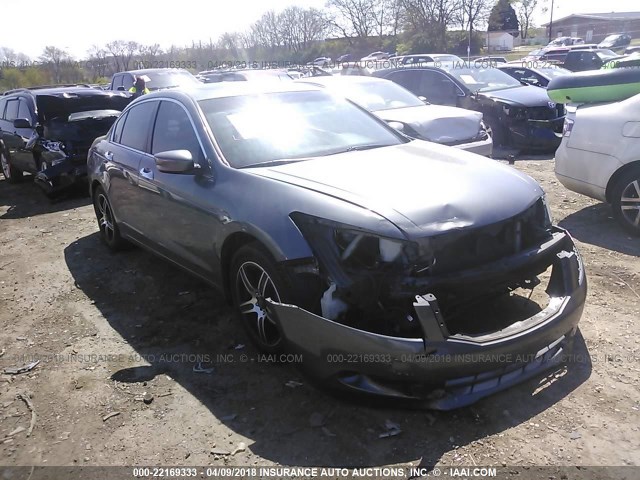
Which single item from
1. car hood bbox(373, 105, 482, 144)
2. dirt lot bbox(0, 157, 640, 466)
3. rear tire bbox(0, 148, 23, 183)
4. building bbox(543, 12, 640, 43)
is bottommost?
dirt lot bbox(0, 157, 640, 466)

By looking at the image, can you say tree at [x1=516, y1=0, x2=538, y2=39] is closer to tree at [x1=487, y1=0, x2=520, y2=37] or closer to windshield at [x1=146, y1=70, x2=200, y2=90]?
tree at [x1=487, y1=0, x2=520, y2=37]

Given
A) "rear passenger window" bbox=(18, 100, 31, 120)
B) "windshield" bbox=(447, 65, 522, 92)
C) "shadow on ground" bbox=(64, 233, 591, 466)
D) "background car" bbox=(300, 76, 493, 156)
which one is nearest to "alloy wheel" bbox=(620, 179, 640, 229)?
"shadow on ground" bbox=(64, 233, 591, 466)

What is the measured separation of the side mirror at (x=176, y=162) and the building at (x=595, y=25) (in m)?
75.6

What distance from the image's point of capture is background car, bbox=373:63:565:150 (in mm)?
9641

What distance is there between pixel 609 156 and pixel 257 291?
389 centimetres

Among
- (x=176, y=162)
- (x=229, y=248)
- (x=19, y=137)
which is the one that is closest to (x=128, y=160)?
(x=176, y=162)

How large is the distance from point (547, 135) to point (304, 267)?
8067mm

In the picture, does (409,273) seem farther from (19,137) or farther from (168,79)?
(168,79)

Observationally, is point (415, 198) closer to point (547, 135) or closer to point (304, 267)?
point (304, 267)

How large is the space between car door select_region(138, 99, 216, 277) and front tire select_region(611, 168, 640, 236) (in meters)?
3.96

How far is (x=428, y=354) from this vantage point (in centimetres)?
256

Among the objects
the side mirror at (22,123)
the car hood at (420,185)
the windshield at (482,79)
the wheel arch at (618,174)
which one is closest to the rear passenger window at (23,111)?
the side mirror at (22,123)

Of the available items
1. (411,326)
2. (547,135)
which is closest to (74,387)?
(411,326)

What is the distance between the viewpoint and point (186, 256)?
4.10 meters
